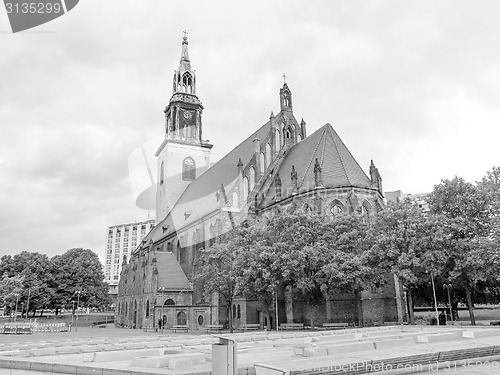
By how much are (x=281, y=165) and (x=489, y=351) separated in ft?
124

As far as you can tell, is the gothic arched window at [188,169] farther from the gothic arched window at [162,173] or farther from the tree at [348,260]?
the tree at [348,260]

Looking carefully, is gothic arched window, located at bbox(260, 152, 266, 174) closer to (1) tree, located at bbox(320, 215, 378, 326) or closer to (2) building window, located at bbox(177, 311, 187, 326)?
(1) tree, located at bbox(320, 215, 378, 326)

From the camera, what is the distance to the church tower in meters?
67.9

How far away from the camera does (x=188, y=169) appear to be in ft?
229

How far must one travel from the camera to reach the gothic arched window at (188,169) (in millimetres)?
69750

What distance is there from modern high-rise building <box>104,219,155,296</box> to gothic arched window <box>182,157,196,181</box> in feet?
402

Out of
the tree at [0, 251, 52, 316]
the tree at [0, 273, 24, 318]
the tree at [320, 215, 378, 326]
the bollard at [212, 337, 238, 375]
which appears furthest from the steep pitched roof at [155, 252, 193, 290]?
the bollard at [212, 337, 238, 375]

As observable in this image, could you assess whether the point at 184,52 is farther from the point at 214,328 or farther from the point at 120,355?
the point at 120,355

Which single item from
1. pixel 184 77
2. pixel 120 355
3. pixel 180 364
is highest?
pixel 184 77

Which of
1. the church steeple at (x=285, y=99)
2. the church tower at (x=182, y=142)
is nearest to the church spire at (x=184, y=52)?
the church tower at (x=182, y=142)

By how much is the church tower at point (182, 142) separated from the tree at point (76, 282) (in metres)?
15.4

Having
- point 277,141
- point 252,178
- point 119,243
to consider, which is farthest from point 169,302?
point 119,243

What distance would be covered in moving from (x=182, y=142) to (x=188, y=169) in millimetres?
4227

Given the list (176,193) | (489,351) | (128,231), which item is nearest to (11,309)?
(176,193)
